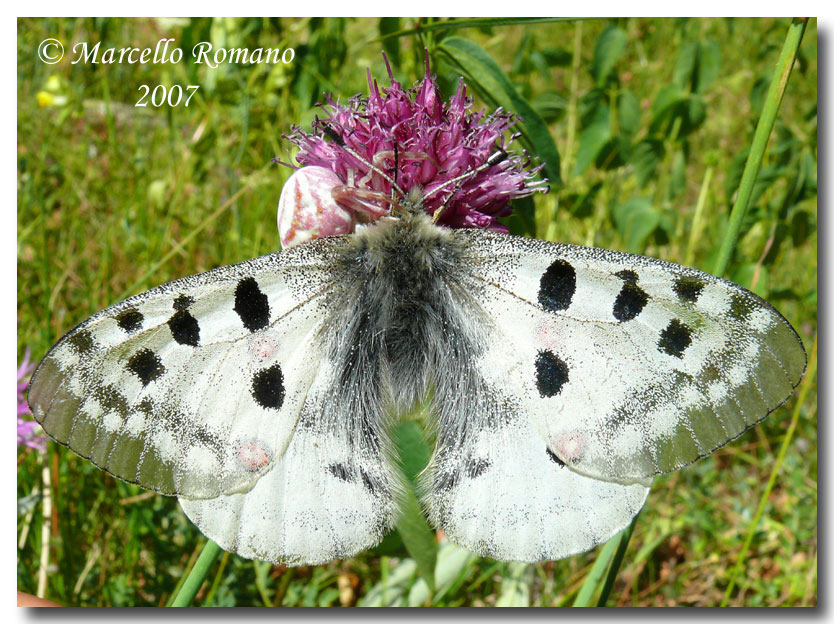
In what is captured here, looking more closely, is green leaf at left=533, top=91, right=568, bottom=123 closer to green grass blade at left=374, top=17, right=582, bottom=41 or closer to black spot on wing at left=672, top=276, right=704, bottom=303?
green grass blade at left=374, top=17, right=582, bottom=41

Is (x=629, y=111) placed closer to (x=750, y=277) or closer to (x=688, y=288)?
(x=750, y=277)

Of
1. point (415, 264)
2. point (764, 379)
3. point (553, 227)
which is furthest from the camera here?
point (553, 227)

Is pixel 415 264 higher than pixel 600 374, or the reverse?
pixel 415 264

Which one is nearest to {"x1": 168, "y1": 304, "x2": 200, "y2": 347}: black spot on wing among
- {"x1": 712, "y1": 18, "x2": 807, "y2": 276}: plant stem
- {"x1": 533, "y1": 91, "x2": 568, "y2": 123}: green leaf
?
{"x1": 712, "y1": 18, "x2": 807, "y2": 276}: plant stem

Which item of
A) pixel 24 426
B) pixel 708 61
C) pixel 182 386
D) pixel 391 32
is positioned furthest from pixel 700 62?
pixel 24 426

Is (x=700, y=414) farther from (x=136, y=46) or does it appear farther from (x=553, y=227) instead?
(x=136, y=46)
